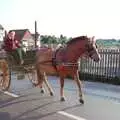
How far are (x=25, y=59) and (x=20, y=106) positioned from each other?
8.97 ft

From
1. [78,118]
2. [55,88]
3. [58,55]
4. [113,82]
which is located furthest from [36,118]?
[113,82]

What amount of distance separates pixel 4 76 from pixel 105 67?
4.85 metres

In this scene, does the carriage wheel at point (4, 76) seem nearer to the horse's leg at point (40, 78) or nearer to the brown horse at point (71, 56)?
the horse's leg at point (40, 78)

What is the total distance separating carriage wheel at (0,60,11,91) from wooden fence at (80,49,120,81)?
13.8 feet

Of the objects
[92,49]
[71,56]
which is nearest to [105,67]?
[71,56]

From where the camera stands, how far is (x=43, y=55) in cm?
1109

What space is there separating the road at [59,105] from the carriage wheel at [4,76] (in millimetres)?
288

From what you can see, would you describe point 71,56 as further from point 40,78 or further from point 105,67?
point 105,67

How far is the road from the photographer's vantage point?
812 centimetres

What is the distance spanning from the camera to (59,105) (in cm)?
929

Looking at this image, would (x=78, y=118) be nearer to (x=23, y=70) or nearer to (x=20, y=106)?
(x=20, y=106)

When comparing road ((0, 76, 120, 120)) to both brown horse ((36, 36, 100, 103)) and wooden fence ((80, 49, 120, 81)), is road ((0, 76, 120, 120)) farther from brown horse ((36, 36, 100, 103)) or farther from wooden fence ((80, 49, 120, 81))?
wooden fence ((80, 49, 120, 81))

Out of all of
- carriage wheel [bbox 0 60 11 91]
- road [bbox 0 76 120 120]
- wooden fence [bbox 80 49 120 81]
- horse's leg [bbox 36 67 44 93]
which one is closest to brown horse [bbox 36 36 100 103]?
road [bbox 0 76 120 120]

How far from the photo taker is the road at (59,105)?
26.7ft
